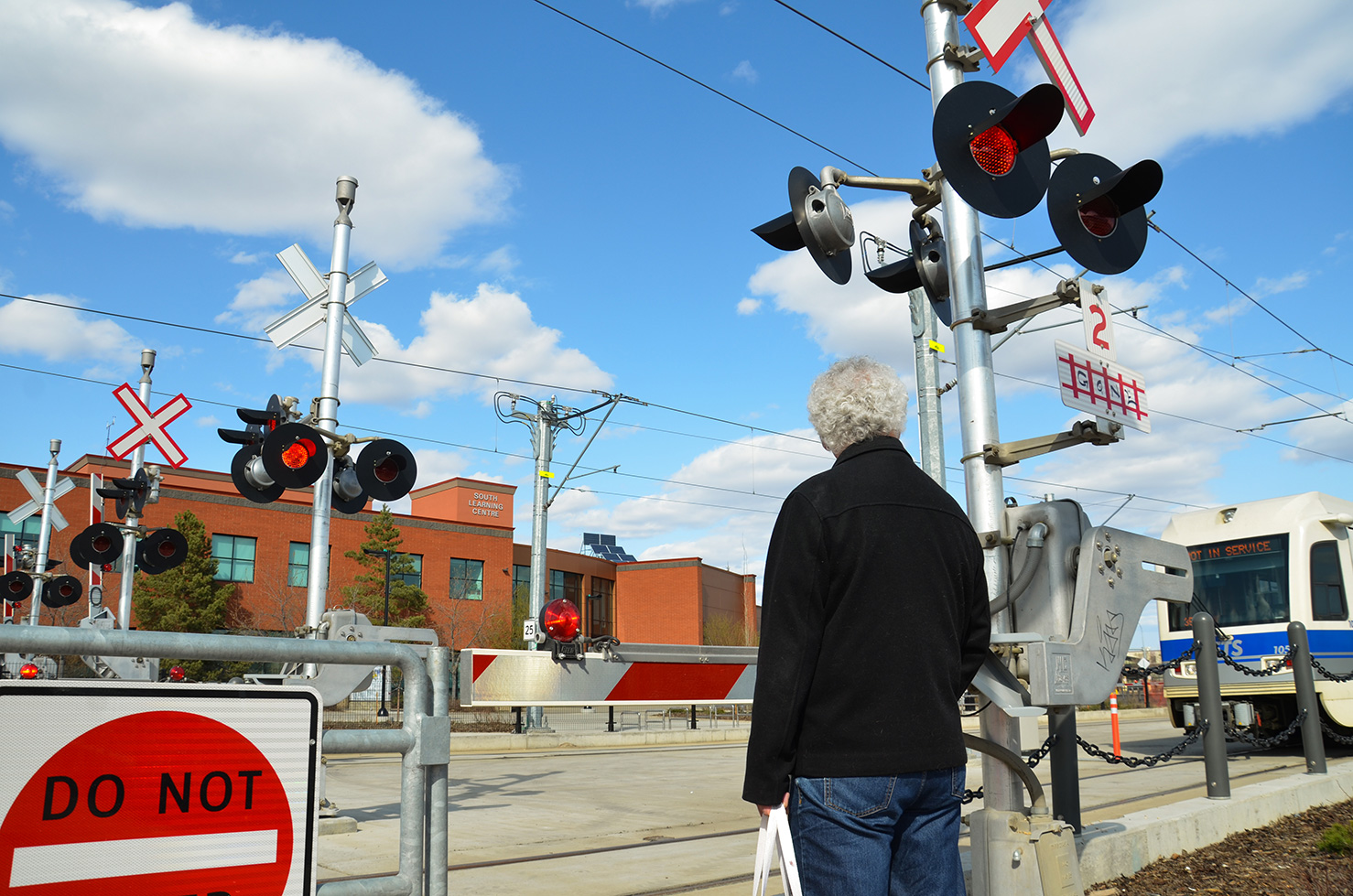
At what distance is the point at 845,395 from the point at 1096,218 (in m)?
2.13

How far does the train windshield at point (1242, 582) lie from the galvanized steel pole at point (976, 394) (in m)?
10.5

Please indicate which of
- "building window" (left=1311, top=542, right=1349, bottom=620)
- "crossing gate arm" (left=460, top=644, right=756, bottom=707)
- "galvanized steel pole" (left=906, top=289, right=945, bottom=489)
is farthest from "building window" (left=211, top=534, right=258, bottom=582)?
"building window" (left=1311, top=542, right=1349, bottom=620)

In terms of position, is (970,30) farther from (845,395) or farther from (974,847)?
(974,847)

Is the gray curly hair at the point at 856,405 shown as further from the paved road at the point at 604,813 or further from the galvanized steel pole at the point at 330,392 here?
the galvanized steel pole at the point at 330,392

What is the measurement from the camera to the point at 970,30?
4.39m

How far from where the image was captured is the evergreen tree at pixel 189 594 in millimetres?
40906

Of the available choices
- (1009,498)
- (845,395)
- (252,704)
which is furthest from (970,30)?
(252,704)

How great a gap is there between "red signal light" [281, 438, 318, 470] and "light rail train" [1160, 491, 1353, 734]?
1066 centimetres

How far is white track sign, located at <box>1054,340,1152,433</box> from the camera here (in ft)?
12.8

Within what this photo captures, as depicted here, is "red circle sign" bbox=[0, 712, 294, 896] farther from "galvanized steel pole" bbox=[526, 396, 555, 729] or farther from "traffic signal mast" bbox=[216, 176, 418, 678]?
"galvanized steel pole" bbox=[526, 396, 555, 729]

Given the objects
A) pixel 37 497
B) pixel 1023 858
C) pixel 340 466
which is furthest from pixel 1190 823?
pixel 37 497


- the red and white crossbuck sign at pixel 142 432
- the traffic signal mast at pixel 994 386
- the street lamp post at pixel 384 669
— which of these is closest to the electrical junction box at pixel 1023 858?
the traffic signal mast at pixel 994 386

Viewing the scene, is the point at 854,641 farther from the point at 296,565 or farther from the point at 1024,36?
the point at 296,565

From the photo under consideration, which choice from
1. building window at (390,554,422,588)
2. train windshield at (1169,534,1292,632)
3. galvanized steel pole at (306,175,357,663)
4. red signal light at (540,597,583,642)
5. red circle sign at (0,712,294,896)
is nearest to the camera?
red circle sign at (0,712,294,896)
